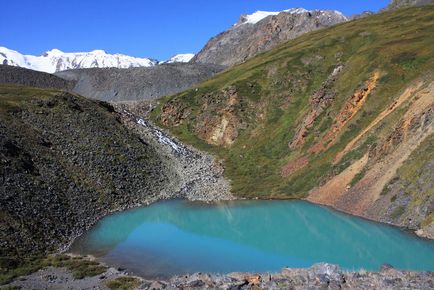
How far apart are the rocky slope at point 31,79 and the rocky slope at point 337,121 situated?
71.7 metres

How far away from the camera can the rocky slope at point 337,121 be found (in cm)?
5350

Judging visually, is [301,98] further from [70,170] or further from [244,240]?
[244,240]

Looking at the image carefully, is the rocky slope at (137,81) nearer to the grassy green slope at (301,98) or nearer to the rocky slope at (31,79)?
the rocky slope at (31,79)

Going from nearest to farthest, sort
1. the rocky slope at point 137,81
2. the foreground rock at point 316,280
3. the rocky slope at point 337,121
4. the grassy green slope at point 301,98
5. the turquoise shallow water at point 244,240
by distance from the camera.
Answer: the foreground rock at point 316,280
the turquoise shallow water at point 244,240
the rocky slope at point 337,121
the grassy green slope at point 301,98
the rocky slope at point 137,81

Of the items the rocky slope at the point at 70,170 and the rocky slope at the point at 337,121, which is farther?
the rocky slope at the point at 337,121

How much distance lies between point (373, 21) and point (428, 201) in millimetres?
85549

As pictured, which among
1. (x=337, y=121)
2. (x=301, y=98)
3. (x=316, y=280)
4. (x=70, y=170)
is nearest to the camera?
(x=316, y=280)

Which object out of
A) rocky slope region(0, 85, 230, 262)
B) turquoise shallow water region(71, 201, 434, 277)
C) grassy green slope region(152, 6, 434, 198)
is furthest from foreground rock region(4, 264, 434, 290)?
grassy green slope region(152, 6, 434, 198)

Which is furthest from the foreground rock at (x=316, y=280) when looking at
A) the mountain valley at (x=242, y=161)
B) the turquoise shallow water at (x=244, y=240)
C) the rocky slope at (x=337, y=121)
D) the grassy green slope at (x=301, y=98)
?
the grassy green slope at (x=301, y=98)

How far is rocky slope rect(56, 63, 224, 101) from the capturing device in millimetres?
161375

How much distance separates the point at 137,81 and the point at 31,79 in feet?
141

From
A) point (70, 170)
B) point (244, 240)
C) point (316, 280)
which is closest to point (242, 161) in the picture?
point (70, 170)

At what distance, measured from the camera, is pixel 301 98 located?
94000 millimetres

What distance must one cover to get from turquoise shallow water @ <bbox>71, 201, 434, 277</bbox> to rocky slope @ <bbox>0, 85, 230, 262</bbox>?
384cm
